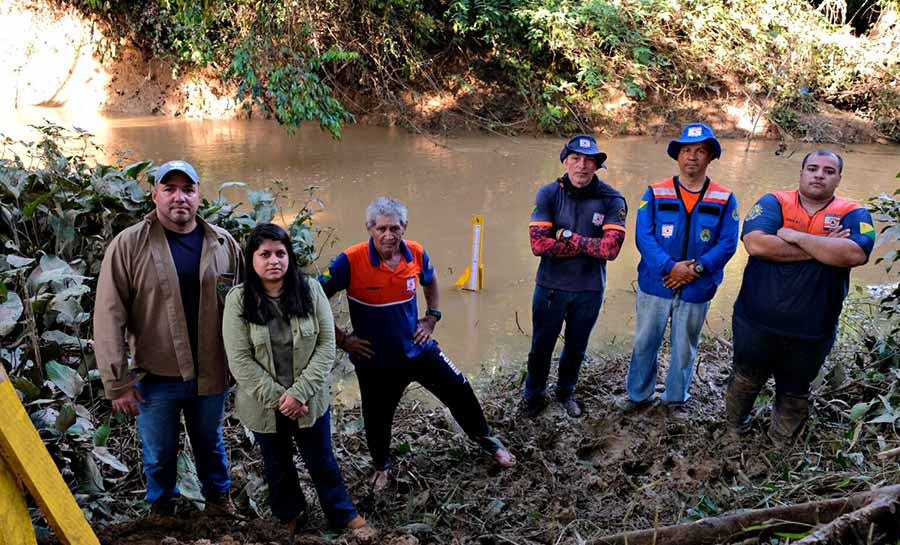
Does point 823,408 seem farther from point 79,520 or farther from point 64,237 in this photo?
point 64,237

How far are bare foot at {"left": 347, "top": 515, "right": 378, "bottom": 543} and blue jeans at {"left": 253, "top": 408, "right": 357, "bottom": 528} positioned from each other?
23mm

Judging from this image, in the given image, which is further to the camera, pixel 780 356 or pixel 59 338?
pixel 780 356

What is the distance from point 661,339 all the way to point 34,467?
3200 mm

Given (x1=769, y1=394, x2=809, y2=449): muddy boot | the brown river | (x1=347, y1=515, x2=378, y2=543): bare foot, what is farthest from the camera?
the brown river

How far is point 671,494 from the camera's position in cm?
314

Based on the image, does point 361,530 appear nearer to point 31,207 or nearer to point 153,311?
point 153,311

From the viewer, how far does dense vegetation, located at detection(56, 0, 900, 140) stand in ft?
43.3

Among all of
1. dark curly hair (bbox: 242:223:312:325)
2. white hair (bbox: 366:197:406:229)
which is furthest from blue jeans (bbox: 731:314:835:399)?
dark curly hair (bbox: 242:223:312:325)

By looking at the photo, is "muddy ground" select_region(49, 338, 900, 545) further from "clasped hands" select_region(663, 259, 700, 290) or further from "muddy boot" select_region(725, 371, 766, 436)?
"clasped hands" select_region(663, 259, 700, 290)

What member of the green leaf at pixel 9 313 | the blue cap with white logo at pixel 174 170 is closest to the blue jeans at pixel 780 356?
the blue cap with white logo at pixel 174 170

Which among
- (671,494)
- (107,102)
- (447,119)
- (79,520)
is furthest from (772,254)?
(107,102)

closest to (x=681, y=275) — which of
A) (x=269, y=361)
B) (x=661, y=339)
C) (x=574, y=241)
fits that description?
(x=661, y=339)

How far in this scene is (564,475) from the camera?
11.4 feet

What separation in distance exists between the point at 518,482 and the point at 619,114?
38.9 ft
